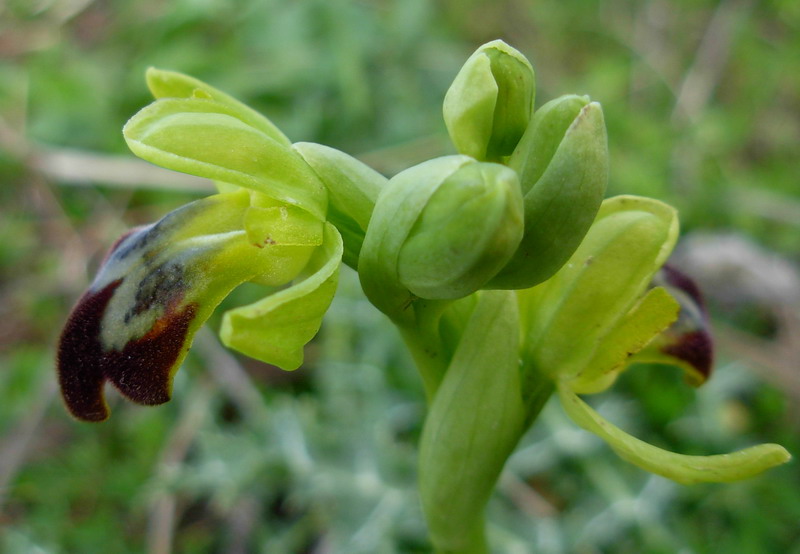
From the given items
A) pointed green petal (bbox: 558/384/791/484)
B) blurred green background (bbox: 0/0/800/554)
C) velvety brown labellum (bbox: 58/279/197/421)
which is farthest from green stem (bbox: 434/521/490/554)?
blurred green background (bbox: 0/0/800/554)

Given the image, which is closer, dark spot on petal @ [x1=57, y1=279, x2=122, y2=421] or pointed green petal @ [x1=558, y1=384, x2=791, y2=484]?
pointed green petal @ [x1=558, y1=384, x2=791, y2=484]

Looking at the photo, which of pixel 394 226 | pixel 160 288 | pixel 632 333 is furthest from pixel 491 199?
pixel 160 288

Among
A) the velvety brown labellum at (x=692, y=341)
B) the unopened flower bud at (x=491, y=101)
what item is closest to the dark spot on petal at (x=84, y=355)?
the unopened flower bud at (x=491, y=101)

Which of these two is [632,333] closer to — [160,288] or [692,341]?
[692,341]

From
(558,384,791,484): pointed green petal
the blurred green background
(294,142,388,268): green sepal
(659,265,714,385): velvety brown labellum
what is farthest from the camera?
the blurred green background

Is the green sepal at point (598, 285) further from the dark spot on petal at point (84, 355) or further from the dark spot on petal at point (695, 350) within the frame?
the dark spot on petal at point (84, 355)

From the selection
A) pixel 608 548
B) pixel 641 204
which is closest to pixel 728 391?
pixel 608 548

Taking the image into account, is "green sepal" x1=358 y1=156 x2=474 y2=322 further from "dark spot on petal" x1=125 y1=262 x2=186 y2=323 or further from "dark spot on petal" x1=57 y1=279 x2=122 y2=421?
"dark spot on petal" x1=57 y1=279 x2=122 y2=421
